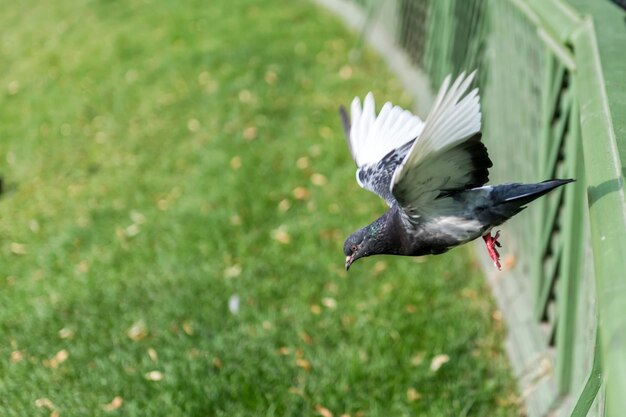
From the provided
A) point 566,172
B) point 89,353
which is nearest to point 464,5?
point 566,172

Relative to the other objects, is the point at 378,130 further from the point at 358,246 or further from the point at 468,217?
the point at 468,217

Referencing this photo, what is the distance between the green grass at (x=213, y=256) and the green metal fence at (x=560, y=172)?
0.28 metres

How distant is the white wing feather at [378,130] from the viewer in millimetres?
2910

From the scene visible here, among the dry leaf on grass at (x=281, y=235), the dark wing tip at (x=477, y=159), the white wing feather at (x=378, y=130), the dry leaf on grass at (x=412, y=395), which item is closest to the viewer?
the dark wing tip at (x=477, y=159)

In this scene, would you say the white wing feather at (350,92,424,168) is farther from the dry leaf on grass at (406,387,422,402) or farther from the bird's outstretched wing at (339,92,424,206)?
the dry leaf on grass at (406,387,422,402)

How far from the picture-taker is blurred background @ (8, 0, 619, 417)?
3732 mm

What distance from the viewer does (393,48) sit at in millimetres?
7539

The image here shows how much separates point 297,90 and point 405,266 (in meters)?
2.80

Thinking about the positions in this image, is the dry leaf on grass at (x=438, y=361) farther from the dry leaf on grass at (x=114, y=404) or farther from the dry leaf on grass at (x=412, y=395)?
the dry leaf on grass at (x=114, y=404)

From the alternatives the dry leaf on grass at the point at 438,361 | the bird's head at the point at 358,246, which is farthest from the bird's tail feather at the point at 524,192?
the dry leaf on grass at the point at 438,361

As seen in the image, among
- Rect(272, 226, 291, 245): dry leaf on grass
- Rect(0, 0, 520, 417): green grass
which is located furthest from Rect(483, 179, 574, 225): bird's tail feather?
Rect(272, 226, 291, 245): dry leaf on grass

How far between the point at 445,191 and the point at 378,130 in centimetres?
83

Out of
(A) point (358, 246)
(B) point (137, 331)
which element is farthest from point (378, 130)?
(B) point (137, 331)

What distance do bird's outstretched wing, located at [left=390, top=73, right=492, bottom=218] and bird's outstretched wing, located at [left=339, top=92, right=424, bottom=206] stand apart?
20.3 inches
